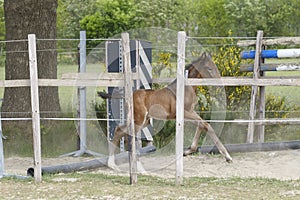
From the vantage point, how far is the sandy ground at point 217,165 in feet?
22.8

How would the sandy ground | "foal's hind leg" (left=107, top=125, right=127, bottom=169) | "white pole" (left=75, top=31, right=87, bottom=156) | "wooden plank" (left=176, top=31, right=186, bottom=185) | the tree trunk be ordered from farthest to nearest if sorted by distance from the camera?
the tree trunk, "white pole" (left=75, top=31, right=87, bottom=156), "foal's hind leg" (left=107, top=125, right=127, bottom=169), the sandy ground, "wooden plank" (left=176, top=31, right=186, bottom=185)

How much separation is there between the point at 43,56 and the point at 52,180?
3643mm

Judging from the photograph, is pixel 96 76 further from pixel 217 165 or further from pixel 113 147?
pixel 217 165

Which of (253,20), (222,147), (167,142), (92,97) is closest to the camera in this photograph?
(222,147)

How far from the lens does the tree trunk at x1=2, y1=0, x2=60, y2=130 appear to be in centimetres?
934

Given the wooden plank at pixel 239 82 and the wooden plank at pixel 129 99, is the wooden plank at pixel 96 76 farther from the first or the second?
the wooden plank at pixel 239 82

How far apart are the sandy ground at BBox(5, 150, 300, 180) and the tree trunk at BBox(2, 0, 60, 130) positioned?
1.49 meters

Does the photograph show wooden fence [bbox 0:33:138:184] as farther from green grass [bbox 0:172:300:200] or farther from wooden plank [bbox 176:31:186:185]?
wooden plank [bbox 176:31:186:185]

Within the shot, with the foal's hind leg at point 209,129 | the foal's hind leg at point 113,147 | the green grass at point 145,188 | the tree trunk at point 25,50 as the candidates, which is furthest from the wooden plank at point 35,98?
the tree trunk at point 25,50

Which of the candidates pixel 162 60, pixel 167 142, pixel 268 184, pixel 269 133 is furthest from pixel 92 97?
pixel 268 184

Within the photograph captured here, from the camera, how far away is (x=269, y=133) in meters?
9.78

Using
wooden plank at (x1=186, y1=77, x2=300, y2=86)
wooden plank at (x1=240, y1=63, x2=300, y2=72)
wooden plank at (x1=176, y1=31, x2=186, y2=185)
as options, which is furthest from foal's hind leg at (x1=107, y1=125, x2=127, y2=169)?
wooden plank at (x1=240, y1=63, x2=300, y2=72)

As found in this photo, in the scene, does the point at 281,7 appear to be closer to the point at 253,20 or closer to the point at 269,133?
the point at 253,20

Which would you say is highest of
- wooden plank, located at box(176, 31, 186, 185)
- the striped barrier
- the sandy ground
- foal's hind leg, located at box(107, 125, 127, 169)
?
the striped barrier
